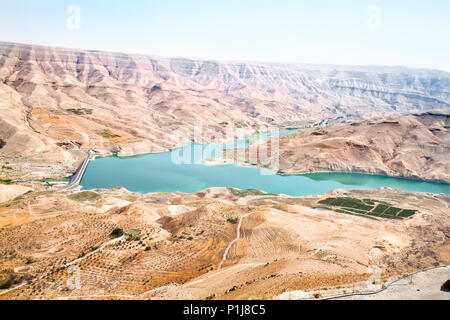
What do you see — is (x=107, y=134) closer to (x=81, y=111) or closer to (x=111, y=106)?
(x=81, y=111)

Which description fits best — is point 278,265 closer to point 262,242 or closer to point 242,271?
point 242,271

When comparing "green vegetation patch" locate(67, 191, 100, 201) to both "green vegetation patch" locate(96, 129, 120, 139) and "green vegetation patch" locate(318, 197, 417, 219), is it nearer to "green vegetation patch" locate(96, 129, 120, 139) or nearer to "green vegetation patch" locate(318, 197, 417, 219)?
"green vegetation patch" locate(318, 197, 417, 219)

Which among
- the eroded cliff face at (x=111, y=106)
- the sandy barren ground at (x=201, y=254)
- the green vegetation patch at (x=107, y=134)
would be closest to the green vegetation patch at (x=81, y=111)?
the eroded cliff face at (x=111, y=106)

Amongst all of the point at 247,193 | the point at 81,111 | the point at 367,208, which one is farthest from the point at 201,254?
the point at 81,111

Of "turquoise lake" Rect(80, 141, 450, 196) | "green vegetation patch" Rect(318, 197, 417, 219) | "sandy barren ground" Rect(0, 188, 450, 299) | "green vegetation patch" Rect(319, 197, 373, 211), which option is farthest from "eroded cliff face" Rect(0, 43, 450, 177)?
"green vegetation patch" Rect(318, 197, 417, 219)
